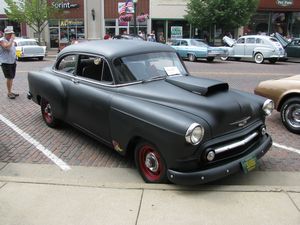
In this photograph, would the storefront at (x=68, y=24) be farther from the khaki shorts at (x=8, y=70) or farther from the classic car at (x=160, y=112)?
the classic car at (x=160, y=112)

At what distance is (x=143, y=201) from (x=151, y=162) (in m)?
0.65

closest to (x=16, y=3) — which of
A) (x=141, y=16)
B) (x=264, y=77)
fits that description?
(x=141, y=16)

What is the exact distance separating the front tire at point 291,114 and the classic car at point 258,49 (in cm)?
1585

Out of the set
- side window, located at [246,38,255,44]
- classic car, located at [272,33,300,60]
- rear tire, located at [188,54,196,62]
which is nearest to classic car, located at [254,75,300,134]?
rear tire, located at [188,54,196,62]

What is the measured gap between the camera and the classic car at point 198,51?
22.7 m

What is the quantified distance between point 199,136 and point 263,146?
45.3 inches

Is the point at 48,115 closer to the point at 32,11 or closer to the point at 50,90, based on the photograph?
the point at 50,90

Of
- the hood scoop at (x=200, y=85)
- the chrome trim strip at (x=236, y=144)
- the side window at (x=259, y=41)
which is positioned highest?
the side window at (x=259, y=41)

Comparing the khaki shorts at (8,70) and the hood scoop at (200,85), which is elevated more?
the hood scoop at (200,85)

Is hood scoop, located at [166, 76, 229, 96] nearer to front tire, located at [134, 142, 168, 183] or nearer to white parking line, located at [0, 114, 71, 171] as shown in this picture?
front tire, located at [134, 142, 168, 183]

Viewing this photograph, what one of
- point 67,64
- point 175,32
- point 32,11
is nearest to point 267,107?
point 67,64

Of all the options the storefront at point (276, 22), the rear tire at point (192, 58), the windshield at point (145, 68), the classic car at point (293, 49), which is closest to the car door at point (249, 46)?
the classic car at point (293, 49)

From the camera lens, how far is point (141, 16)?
35156mm

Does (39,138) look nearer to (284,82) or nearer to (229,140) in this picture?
(229,140)
